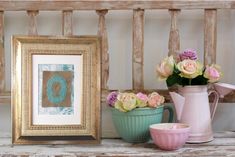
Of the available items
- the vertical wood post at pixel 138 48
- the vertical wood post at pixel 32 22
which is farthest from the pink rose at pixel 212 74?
the vertical wood post at pixel 32 22

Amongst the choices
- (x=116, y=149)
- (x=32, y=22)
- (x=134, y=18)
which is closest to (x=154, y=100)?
(x=116, y=149)

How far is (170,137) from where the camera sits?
3.21ft

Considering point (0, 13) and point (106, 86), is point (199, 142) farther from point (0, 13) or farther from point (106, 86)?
point (0, 13)

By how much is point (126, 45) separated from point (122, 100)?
267 mm

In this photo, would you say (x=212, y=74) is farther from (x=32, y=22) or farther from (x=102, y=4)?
(x=32, y=22)

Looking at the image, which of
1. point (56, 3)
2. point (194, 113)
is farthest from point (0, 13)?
point (194, 113)

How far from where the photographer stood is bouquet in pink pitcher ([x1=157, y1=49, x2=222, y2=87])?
105 cm

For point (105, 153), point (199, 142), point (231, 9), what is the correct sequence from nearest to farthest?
point (105, 153) < point (199, 142) < point (231, 9)

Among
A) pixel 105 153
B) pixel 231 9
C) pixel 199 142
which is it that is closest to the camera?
pixel 105 153

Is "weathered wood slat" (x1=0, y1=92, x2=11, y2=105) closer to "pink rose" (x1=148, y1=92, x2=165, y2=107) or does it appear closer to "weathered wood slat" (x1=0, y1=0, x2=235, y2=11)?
"weathered wood slat" (x1=0, y1=0, x2=235, y2=11)

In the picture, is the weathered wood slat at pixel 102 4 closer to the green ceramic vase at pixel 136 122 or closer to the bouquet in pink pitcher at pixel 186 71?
the bouquet in pink pitcher at pixel 186 71

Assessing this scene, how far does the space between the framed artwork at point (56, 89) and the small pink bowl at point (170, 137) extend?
186mm

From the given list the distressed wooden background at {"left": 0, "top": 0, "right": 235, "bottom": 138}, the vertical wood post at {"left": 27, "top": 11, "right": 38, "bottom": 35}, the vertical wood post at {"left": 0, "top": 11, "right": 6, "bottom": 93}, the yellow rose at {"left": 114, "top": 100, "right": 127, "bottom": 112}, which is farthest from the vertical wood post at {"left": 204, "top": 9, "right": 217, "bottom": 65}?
the vertical wood post at {"left": 0, "top": 11, "right": 6, "bottom": 93}

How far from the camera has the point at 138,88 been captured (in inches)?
47.1
